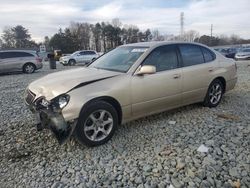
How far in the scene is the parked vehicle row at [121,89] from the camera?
371cm

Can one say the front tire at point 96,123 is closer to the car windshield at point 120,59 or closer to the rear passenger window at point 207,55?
the car windshield at point 120,59

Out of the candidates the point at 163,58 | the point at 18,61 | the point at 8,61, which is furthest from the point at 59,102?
the point at 18,61


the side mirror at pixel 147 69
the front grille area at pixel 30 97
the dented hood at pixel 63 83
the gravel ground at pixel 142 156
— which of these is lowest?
the gravel ground at pixel 142 156

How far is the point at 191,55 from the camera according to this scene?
5402 millimetres

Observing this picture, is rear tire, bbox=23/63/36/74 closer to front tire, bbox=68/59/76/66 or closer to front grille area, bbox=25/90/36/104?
front tire, bbox=68/59/76/66

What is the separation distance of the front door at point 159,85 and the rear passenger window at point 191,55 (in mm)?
242

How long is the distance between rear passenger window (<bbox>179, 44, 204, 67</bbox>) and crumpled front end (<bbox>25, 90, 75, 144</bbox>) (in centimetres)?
270

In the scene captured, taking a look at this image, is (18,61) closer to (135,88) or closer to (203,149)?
(135,88)

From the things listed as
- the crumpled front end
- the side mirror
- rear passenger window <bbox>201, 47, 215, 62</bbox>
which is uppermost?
rear passenger window <bbox>201, 47, 215, 62</bbox>

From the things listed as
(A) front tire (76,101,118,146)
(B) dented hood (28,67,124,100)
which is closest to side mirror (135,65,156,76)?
(B) dented hood (28,67,124,100)

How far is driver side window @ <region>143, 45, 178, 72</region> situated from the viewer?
4629 mm

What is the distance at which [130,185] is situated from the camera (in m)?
2.99

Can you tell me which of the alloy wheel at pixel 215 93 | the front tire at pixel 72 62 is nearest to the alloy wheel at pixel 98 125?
the alloy wheel at pixel 215 93

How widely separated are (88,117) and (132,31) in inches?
2732
